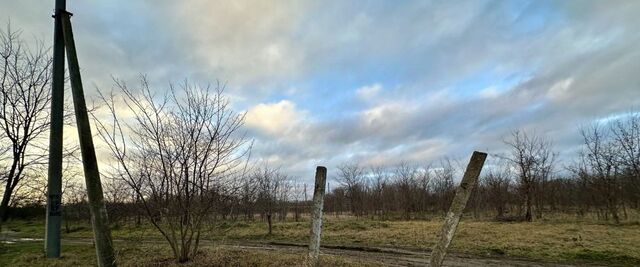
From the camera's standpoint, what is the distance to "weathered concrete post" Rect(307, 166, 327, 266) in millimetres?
6598

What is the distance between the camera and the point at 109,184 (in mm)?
11133

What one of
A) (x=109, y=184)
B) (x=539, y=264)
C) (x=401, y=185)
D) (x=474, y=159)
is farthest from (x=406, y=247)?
(x=401, y=185)

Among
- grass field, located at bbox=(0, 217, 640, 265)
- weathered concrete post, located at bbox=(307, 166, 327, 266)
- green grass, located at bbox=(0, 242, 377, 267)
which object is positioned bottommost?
grass field, located at bbox=(0, 217, 640, 265)

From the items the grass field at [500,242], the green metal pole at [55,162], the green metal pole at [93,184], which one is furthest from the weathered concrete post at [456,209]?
the green metal pole at [55,162]

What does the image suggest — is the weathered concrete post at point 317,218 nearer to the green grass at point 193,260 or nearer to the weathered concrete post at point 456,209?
the weathered concrete post at point 456,209

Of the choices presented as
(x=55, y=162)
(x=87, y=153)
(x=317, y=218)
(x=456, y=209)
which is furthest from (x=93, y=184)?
(x=456, y=209)

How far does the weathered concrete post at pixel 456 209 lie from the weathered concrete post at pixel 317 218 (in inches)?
88.4

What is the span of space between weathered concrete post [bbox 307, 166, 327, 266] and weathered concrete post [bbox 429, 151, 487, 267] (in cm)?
224

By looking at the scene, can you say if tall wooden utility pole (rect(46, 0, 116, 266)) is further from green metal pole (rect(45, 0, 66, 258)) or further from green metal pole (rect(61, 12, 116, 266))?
green metal pole (rect(45, 0, 66, 258))

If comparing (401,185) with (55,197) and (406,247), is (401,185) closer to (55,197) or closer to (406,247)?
(406,247)

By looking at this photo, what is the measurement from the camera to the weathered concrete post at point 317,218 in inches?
260

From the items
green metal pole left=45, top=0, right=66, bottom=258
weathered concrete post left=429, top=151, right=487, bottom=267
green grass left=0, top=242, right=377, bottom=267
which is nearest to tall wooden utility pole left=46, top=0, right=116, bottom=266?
green metal pole left=45, top=0, right=66, bottom=258

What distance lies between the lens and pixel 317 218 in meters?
6.68

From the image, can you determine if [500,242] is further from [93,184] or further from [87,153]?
[87,153]
